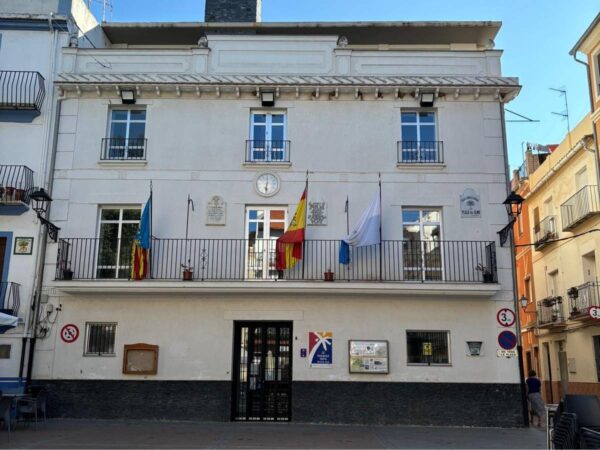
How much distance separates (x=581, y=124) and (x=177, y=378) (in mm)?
16195

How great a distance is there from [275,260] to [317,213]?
1644 millimetres

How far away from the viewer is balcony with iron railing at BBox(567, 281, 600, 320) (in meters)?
19.7

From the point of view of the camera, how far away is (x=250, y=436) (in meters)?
12.1

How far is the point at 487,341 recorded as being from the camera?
14641 mm

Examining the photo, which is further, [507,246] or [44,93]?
[44,93]

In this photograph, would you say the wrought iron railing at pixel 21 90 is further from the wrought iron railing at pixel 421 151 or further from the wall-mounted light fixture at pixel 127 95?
the wrought iron railing at pixel 421 151

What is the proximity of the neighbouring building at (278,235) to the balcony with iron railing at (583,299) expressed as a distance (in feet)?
21.6

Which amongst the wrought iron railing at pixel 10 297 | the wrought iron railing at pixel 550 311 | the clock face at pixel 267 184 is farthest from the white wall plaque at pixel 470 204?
the wrought iron railing at pixel 10 297

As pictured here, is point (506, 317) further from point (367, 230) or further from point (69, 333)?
point (69, 333)

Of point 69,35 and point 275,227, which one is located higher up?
point 69,35

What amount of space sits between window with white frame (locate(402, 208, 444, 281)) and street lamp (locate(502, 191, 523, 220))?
1.70 metres

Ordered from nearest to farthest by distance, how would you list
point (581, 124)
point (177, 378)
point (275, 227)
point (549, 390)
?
point (177, 378), point (275, 227), point (581, 124), point (549, 390)

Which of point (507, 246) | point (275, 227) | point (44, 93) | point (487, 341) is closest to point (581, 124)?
point (507, 246)

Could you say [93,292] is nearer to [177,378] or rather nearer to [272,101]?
[177,378]
